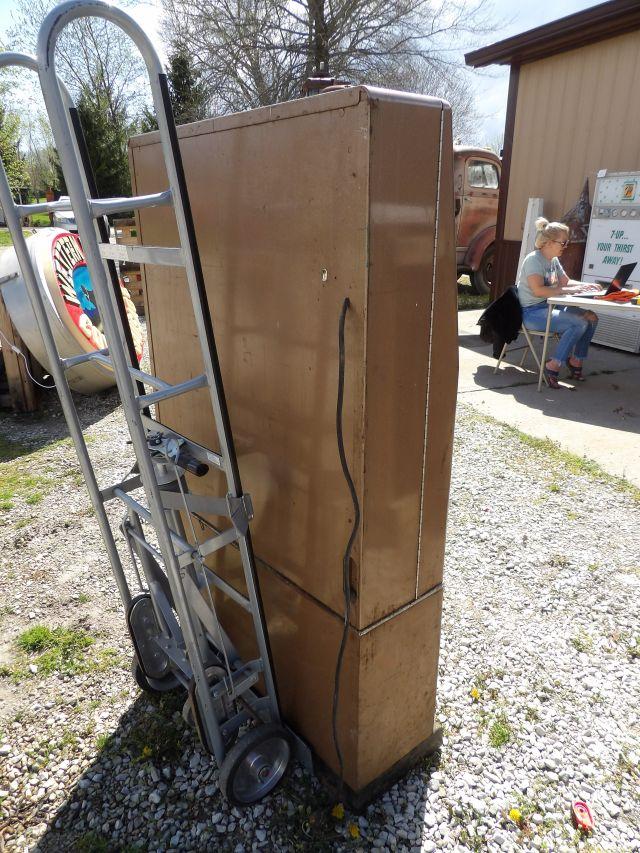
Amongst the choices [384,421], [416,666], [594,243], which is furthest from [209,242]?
[594,243]

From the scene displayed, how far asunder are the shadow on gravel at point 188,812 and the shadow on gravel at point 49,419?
11.0ft

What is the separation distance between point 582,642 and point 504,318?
4.12 metres

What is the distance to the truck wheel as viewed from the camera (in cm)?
1107

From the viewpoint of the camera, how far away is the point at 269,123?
1459 millimetres

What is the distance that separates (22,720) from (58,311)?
3645 mm

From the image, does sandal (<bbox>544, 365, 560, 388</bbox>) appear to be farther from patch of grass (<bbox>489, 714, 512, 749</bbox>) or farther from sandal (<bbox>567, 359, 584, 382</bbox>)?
patch of grass (<bbox>489, 714, 512, 749</bbox>)

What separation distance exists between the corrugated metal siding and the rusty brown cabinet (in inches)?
99.0

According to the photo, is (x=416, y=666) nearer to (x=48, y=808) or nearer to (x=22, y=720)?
(x=48, y=808)

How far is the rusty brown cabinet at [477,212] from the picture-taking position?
10.6 meters

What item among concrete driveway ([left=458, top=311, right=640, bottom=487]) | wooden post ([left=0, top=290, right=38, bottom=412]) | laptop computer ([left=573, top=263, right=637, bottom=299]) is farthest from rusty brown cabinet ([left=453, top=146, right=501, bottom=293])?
wooden post ([left=0, top=290, right=38, bottom=412])

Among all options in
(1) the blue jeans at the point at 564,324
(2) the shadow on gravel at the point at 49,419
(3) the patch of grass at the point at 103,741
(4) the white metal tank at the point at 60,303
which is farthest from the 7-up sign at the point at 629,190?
(3) the patch of grass at the point at 103,741

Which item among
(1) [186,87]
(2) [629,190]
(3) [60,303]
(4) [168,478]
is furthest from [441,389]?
(1) [186,87]

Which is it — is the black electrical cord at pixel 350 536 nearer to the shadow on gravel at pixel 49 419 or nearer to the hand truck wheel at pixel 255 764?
the hand truck wheel at pixel 255 764

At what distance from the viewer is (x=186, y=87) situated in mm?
17891
